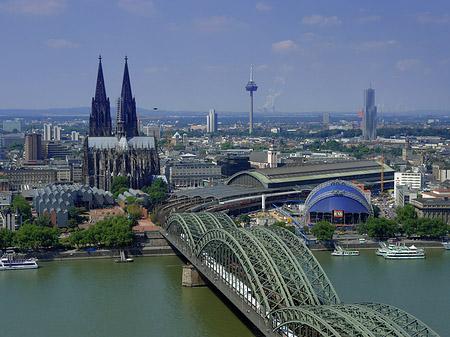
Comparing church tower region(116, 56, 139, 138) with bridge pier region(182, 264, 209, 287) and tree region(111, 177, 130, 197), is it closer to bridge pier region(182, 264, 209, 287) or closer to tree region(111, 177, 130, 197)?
tree region(111, 177, 130, 197)

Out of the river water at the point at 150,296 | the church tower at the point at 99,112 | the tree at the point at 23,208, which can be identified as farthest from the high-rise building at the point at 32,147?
the river water at the point at 150,296

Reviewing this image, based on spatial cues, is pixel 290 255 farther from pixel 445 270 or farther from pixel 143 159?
pixel 143 159

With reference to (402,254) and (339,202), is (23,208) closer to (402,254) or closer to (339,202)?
(339,202)

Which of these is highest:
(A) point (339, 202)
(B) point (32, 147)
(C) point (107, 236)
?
(B) point (32, 147)

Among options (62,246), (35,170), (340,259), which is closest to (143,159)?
(35,170)

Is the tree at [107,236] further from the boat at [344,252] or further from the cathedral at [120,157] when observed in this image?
the cathedral at [120,157]

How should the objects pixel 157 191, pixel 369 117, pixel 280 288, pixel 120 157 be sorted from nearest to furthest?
pixel 280 288 → pixel 157 191 → pixel 120 157 → pixel 369 117

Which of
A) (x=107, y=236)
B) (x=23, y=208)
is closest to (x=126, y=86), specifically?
(x=23, y=208)
